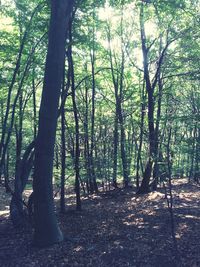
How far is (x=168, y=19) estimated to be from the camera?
1639cm

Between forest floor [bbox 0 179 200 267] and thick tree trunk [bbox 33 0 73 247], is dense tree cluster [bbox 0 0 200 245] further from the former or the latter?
forest floor [bbox 0 179 200 267]

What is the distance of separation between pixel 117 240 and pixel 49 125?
12.9ft

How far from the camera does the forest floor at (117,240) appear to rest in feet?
24.6

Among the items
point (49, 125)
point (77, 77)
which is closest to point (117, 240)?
point (49, 125)

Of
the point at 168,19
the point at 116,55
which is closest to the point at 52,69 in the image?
the point at 168,19

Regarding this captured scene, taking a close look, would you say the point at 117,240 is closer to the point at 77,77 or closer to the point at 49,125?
the point at 49,125

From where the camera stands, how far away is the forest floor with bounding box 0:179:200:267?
296 inches

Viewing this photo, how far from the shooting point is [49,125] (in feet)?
28.2

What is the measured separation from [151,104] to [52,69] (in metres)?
8.80

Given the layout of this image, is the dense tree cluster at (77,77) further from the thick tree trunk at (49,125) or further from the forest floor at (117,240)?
the forest floor at (117,240)

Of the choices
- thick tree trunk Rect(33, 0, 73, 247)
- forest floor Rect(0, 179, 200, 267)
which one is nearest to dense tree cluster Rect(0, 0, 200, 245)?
thick tree trunk Rect(33, 0, 73, 247)

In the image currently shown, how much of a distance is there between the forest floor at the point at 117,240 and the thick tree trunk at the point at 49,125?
62 centimetres

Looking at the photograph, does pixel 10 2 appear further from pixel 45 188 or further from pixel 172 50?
pixel 172 50

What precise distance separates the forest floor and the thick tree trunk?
0.62m
